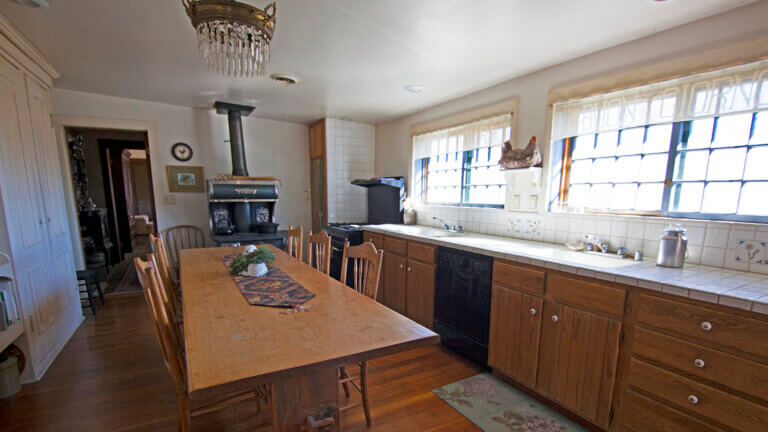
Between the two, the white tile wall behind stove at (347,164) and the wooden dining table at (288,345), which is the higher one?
the white tile wall behind stove at (347,164)

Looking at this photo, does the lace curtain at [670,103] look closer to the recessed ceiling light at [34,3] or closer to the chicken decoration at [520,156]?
the chicken decoration at [520,156]

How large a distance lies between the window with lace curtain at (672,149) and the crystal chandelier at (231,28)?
6.85 ft

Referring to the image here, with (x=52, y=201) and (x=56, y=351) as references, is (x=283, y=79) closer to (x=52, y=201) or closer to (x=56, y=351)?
(x=52, y=201)

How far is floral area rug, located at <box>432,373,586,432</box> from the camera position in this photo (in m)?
1.65

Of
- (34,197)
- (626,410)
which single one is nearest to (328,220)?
(34,197)

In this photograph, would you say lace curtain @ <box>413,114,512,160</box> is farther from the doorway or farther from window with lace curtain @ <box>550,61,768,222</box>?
the doorway

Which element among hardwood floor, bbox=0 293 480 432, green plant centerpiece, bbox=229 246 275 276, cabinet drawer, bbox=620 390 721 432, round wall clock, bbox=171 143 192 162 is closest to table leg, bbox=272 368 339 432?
hardwood floor, bbox=0 293 480 432

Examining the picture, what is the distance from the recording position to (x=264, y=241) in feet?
11.9

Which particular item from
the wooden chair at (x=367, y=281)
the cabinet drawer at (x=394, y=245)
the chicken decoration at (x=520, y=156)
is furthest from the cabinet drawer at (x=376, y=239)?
the chicken decoration at (x=520, y=156)

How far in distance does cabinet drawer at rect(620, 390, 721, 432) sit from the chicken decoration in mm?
1551

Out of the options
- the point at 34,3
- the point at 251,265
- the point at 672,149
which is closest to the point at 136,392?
the point at 251,265

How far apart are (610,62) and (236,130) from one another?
3.81m

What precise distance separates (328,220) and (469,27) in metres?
3.05

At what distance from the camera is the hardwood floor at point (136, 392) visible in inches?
64.7
